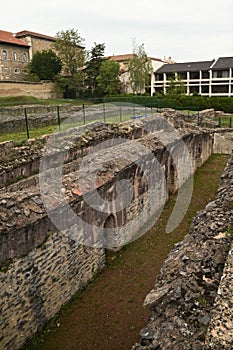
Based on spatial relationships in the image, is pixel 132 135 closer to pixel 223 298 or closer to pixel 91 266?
pixel 91 266

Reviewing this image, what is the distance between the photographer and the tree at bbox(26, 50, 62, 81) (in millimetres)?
42125

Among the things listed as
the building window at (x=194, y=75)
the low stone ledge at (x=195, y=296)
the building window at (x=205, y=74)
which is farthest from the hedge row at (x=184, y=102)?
the low stone ledge at (x=195, y=296)

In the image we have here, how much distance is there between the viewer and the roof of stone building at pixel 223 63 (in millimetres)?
45638

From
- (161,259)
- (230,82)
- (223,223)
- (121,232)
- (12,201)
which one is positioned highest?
(230,82)

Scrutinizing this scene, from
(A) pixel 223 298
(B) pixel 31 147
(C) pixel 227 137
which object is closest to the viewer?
(A) pixel 223 298

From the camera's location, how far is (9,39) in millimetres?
44281

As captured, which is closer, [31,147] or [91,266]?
[91,266]

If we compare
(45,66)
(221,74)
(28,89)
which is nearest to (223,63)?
(221,74)

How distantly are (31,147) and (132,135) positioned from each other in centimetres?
600

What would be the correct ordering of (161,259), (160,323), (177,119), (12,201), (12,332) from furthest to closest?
(177,119) < (161,259) < (12,201) < (12,332) < (160,323)

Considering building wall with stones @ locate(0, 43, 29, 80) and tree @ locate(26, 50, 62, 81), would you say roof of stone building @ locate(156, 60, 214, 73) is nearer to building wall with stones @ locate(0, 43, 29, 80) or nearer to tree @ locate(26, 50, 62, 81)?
tree @ locate(26, 50, 62, 81)

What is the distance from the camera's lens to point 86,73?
140ft

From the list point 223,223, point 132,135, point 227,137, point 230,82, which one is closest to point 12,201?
point 223,223

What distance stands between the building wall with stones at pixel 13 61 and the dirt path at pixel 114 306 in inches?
1568
